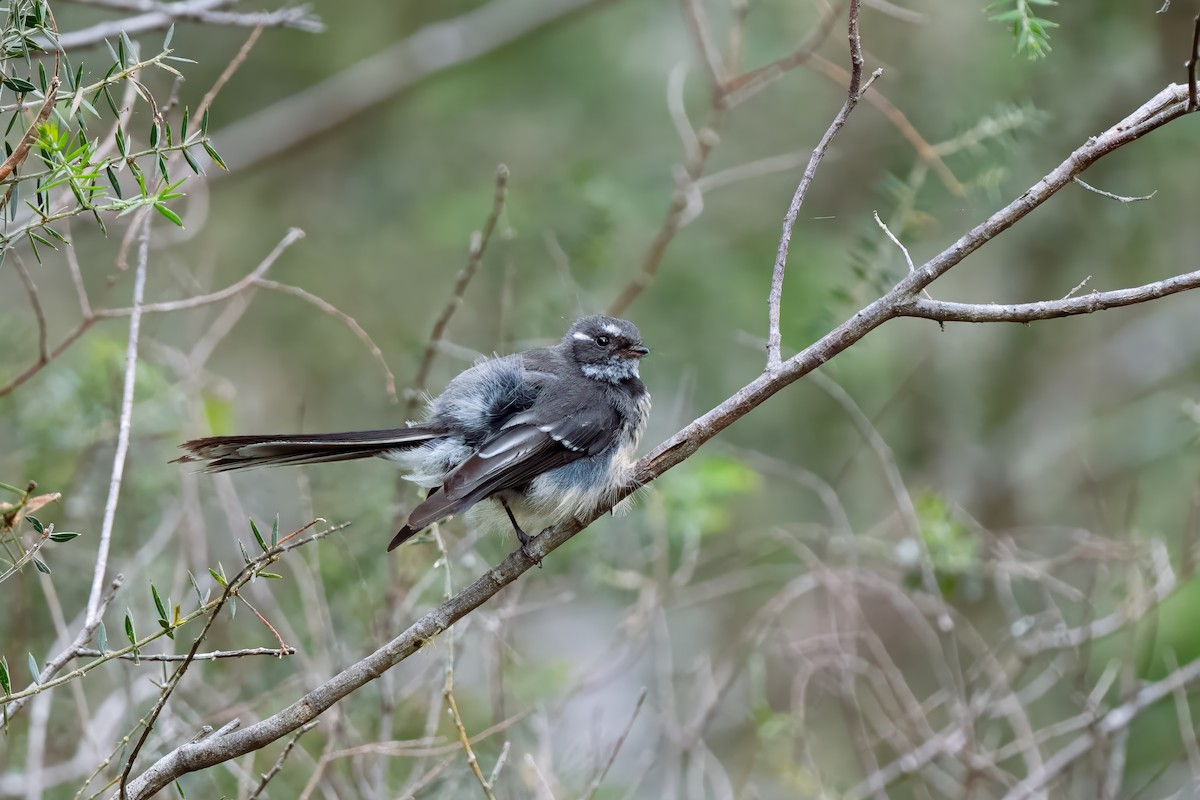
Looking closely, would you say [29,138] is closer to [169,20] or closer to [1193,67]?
[169,20]

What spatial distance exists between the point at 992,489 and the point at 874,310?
19.4ft

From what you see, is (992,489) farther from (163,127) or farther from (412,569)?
(163,127)

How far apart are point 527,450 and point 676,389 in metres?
2.98

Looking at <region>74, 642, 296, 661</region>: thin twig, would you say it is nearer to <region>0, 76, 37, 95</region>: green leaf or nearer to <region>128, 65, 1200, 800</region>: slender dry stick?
<region>128, 65, 1200, 800</region>: slender dry stick

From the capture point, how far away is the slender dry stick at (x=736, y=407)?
241 centimetres

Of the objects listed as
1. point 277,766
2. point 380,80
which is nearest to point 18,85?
point 277,766

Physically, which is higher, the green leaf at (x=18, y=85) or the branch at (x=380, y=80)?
the branch at (x=380, y=80)

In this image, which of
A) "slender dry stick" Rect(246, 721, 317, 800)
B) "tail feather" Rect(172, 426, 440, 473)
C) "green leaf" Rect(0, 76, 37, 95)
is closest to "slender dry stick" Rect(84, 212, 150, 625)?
"tail feather" Rect(172, 426, 440, 473)

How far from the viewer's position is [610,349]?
4.56 m

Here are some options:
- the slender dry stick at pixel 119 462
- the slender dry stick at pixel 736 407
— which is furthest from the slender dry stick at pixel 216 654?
the slender dry stick at pixel 736 407

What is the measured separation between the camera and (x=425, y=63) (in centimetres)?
711

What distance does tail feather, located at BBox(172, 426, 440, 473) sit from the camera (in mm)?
2928

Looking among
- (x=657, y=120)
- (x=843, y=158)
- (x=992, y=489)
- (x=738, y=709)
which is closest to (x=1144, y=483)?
(x=992, y=489)

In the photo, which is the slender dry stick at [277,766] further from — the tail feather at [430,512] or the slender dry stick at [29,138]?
the slender dry stick at [29,138]
